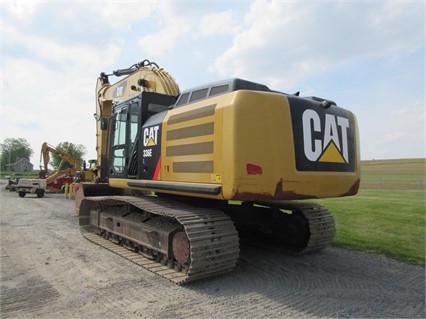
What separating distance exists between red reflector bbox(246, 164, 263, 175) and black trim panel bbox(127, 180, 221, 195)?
450mm

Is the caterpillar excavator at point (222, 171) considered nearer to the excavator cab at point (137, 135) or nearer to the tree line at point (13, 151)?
the excavator cab at point (137, 135)

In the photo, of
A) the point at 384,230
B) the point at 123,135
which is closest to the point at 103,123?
the point at 123,135

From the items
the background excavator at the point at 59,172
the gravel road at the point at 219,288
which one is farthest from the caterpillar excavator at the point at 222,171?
the background excavator at the point at 59,172

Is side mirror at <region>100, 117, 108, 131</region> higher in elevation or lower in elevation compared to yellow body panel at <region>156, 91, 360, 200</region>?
higher

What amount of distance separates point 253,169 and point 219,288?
158 cm

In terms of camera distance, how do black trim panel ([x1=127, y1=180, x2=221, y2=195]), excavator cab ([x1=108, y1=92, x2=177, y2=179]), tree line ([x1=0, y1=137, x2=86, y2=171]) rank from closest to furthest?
black trim panel ([x1=127, y1=180, x2=221, y2=195]) < excavator cab ([x1=108, y1=92, x2=177, y2=179]) < tree line ([x1=0, y1=137, x2=86, y2=171])

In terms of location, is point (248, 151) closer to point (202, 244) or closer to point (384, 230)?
point (202, 244)

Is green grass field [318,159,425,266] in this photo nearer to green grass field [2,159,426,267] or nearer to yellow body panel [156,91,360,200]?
green grass field [2,159,426,267]

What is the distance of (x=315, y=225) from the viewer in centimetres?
655

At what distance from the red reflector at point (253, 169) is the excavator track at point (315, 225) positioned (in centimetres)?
234

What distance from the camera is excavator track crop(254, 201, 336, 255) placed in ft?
21.3

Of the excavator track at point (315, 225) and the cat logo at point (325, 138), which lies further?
the excavator track at point (315, 225)

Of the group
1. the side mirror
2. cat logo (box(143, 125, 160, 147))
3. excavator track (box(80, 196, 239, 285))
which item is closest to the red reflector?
excavator track (box(80, 196, 239, 285))

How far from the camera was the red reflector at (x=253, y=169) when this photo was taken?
4.59m
